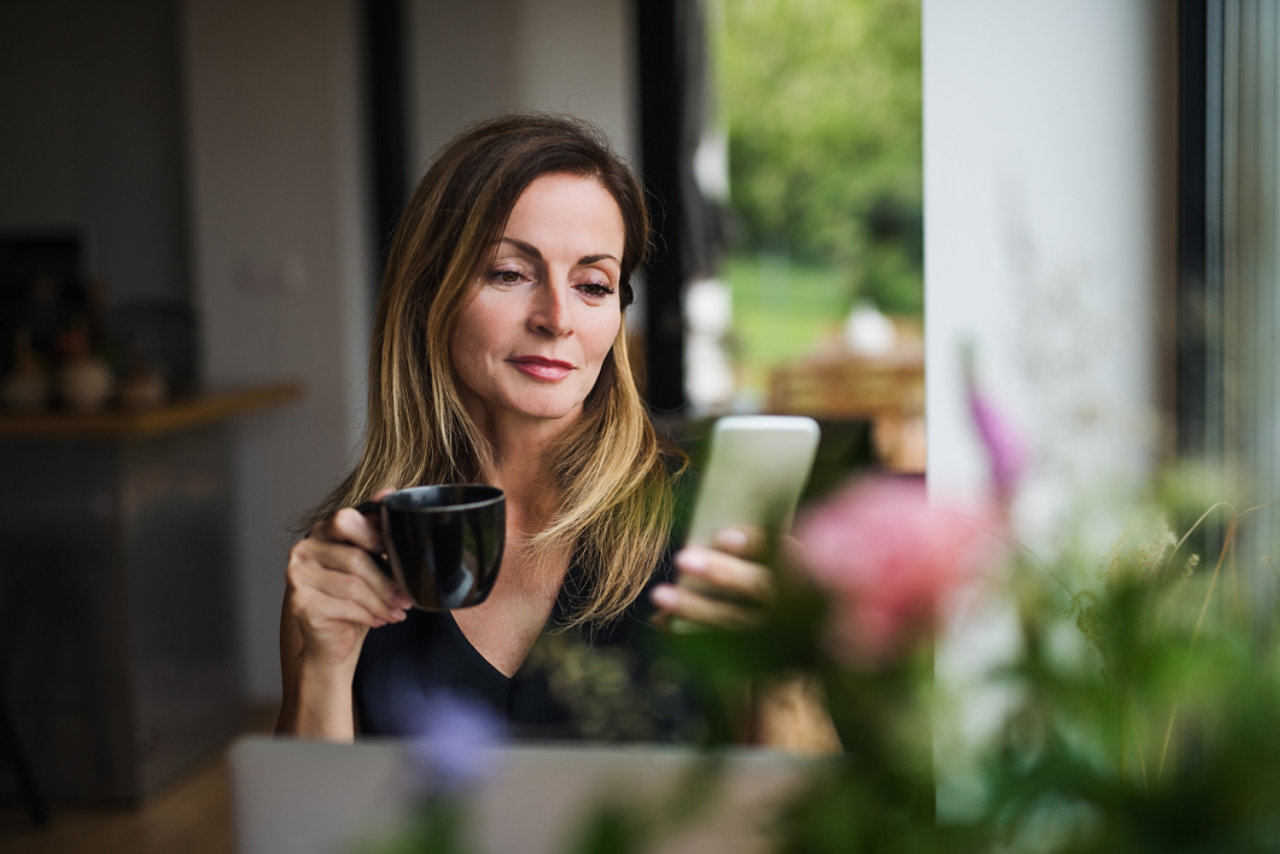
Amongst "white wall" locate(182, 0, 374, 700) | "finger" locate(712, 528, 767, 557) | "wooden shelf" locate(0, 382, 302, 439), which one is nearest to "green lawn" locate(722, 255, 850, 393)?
"white wall" locate(182, 0, 374, 700)

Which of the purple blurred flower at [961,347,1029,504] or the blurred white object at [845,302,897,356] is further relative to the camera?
the blurred white object at [845,302,897,356]

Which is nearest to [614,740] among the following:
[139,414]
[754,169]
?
[139,414]

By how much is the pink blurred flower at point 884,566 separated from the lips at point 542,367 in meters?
0.92

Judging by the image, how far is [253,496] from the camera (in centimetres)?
372

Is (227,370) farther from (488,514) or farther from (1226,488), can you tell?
(1226,488)

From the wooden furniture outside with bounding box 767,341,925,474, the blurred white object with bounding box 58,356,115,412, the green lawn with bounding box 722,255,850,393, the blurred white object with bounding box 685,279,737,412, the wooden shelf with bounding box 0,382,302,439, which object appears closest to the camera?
the wooden shelf with bounding box 0,382,302,439

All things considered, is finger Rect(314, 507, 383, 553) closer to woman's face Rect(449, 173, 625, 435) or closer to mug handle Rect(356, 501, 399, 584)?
mug handle Rect(356, 501, 399, 584)

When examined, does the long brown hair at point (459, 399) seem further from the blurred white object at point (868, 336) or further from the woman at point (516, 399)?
the blurred white object at point (868, 336)

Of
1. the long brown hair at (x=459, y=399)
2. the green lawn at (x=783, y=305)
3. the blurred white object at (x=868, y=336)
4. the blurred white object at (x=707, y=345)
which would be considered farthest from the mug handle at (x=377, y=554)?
the green lawn at (x=783, y=305)

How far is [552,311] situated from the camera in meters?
1.18

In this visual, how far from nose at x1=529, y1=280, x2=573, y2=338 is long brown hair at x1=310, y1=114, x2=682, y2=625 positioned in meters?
0.07

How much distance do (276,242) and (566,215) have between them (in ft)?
8.85

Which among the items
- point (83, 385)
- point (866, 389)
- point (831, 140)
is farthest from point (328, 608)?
point (831, 140)

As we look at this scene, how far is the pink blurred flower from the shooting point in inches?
11.2
